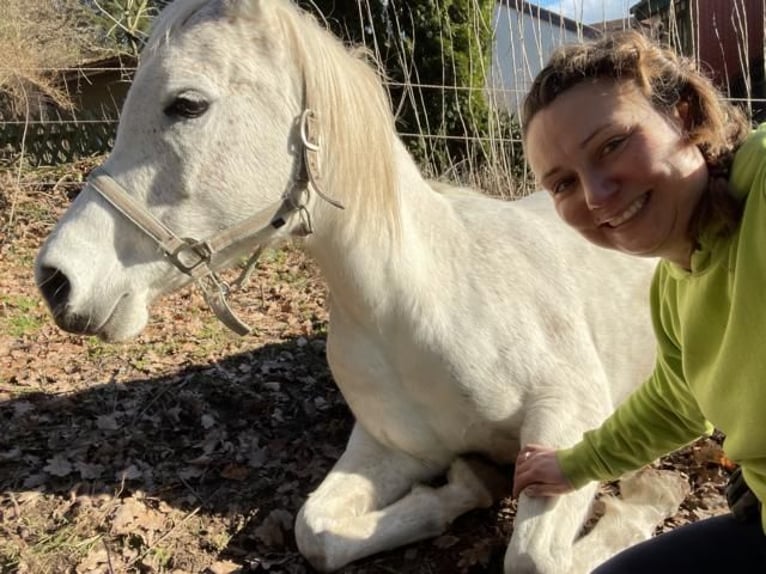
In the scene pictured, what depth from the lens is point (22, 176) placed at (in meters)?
7.96

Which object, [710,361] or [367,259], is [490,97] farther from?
[710,361]

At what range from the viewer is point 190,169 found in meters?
1.87

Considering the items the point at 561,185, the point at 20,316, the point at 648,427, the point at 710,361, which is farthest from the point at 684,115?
the point at 20,316

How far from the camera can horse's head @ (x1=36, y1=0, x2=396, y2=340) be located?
1.83m

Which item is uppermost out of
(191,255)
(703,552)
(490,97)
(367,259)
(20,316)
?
(191,255)

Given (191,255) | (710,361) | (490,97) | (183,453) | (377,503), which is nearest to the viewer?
(710,361)

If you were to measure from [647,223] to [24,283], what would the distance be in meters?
5.63

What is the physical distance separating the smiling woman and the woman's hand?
1.56 feet

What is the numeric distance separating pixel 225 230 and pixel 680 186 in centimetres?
116

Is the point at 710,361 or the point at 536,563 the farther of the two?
the point at 536,563

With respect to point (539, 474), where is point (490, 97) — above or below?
above

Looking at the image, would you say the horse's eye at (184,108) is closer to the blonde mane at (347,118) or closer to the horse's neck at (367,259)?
the blonde mane at (347,118)

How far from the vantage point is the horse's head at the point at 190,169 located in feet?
6.01

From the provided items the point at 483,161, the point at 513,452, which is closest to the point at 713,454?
the point at 513,452
